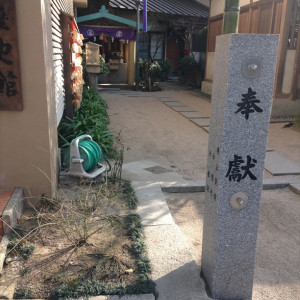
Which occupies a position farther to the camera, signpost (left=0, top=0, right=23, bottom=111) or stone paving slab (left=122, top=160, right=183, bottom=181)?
stone paving slab (left=122, top=160, right=183, bottom=181)

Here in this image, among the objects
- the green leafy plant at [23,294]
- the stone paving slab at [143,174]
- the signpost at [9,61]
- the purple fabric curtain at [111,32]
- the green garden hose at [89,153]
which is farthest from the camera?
the purple fabric curtain at [111,32]

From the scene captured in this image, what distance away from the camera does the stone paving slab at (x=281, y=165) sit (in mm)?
5633

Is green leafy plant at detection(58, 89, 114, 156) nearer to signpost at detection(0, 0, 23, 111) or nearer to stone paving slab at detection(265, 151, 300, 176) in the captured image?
signpost at detection(0, 0, 23, 111)

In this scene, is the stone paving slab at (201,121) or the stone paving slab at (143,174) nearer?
the stone paving slab at (143,174)

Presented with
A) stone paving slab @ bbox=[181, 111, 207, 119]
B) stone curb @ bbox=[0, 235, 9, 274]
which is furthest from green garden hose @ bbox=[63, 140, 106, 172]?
stone paving slab @ bbox=[181, 111, 207, 119]

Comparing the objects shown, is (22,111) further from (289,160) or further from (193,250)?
(289,160)

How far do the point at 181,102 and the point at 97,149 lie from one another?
8.45 m

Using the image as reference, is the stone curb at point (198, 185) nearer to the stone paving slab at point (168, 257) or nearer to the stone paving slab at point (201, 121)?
the stone paving slab at point (168, 257)

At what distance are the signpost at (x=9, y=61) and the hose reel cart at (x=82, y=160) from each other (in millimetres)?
1170

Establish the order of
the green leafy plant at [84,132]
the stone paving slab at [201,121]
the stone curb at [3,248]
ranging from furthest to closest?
the stone paving slab at [201,121] < the green leafy plant at [84,132] < the stone curb at [3,248]

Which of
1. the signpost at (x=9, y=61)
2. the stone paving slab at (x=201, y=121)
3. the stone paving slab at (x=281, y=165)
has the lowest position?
the stone paving slab at (x=281, y=165)

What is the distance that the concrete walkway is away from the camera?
2.90 meters

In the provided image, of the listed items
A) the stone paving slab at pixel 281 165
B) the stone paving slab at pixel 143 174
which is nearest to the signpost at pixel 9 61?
the stone paving slab at pixel 143 174

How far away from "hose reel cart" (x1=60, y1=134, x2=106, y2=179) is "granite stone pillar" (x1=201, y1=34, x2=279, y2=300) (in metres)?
2.36
